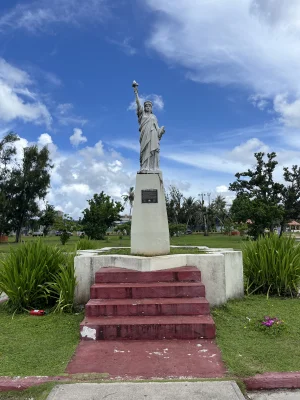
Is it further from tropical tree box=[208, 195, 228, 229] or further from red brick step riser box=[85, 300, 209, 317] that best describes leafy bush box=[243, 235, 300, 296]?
tropical tree box=[208, 195, 228, 229]

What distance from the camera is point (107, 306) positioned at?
15.3ft

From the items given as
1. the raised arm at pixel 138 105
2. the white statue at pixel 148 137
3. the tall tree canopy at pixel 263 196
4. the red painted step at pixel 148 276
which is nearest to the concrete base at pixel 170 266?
the red painted step at pixel 148 276

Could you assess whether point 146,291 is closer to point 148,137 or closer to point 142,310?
point 142,310

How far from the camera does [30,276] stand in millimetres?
5949

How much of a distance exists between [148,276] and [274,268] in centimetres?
272

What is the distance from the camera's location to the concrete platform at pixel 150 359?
11.0 ft

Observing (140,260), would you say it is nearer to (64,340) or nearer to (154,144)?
(64,340)

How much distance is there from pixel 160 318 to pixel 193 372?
120cm

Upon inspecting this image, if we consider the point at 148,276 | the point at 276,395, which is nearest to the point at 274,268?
the point at 148,276

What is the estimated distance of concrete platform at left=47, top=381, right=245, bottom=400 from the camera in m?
2.88

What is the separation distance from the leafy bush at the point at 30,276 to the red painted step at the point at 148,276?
25.6 inches

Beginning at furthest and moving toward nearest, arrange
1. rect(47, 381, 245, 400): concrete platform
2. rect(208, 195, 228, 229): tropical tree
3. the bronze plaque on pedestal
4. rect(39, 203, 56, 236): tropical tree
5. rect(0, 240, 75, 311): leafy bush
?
rect(208, 195, 228, 229): tropical tree → rect(39, 203, 56, 236): tropical tree → the bronze plaque on pedestal → rect(0, 240, 75, 311): leafy bush → rect(47, 381, 245, 400): concrete platform

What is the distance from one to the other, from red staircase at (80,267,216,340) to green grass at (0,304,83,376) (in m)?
0.38

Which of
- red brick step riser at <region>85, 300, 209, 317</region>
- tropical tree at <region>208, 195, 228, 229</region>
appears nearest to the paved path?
red brick step riser at <region>85, 300, 209, 317</region>
